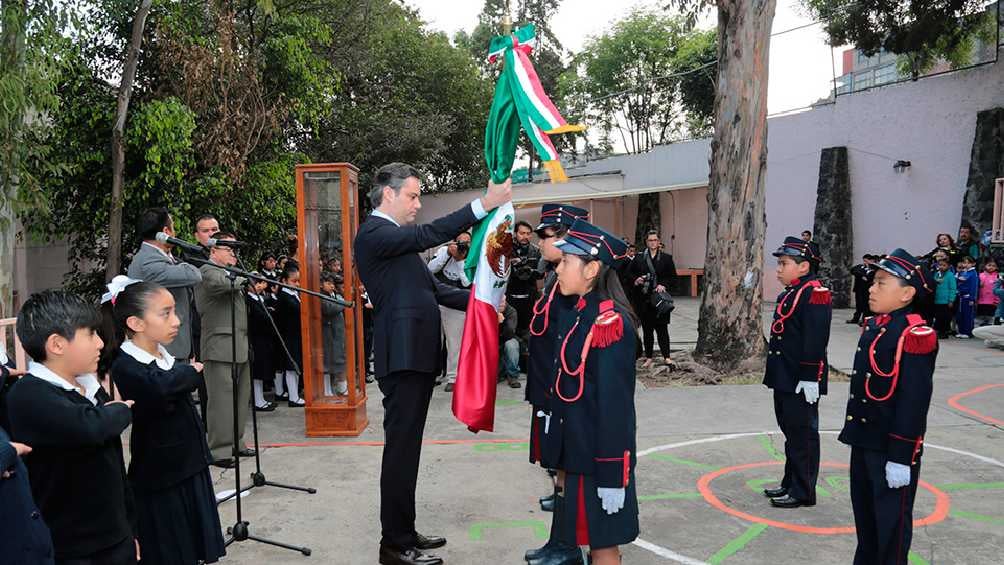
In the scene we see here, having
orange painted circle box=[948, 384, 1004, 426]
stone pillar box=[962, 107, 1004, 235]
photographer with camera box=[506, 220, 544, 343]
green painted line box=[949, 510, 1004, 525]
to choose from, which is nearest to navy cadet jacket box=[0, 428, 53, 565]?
green painted line box=[949, 510, 1004, 525]

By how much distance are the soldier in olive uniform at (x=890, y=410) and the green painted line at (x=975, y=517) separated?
137cm

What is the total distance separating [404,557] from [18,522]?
203 cm

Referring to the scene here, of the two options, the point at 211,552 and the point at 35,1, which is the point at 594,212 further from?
the point at 211,552

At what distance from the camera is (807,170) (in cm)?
1873

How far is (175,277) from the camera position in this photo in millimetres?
5066

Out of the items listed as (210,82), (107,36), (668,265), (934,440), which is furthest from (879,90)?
(107,36)

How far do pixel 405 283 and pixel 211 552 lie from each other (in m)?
1.55

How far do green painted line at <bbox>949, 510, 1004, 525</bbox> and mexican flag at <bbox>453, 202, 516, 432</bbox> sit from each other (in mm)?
2969

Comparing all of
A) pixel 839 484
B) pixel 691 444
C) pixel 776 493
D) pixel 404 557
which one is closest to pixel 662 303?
pixel 691 444

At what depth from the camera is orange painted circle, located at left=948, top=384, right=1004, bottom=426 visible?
678cm

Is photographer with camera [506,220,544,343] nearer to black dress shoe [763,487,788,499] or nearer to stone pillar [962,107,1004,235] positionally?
black dress shoe [763,487,788,499]

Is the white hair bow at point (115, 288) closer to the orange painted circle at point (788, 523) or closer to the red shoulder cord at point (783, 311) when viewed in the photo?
the orange painted circle at point (788, 523)

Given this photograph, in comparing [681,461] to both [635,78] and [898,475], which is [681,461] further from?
[635,78]

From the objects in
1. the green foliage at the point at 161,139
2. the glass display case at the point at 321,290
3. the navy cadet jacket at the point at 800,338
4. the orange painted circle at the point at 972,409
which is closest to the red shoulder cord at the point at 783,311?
the navy cadet jacket at the point at 800,338
